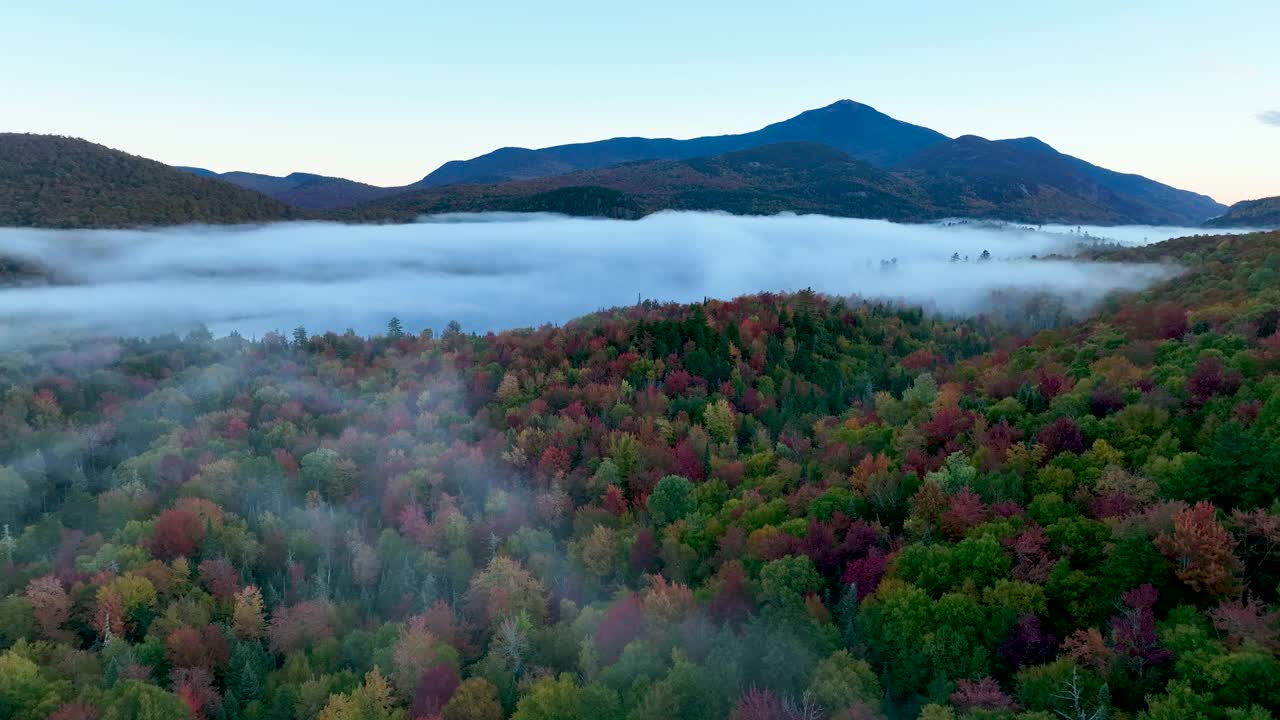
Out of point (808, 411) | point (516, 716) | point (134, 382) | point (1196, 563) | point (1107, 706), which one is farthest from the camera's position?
point (134, 382)

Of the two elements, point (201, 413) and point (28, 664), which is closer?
point (28, 664)

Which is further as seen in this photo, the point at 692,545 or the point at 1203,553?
A: the point at 692,545

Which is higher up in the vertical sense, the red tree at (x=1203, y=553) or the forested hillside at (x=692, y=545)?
the red tree at (x=1203, y=553)

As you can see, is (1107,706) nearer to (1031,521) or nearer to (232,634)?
(1031,521)

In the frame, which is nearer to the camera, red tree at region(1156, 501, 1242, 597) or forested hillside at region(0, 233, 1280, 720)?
red tree at region(1156, 501, 1242, 597)

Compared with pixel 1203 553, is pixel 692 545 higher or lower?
lower

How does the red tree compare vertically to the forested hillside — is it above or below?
above

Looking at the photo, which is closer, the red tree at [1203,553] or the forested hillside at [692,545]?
the red tree at [1203,553]

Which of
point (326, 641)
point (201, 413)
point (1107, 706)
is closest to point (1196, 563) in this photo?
point (1107, 706)
